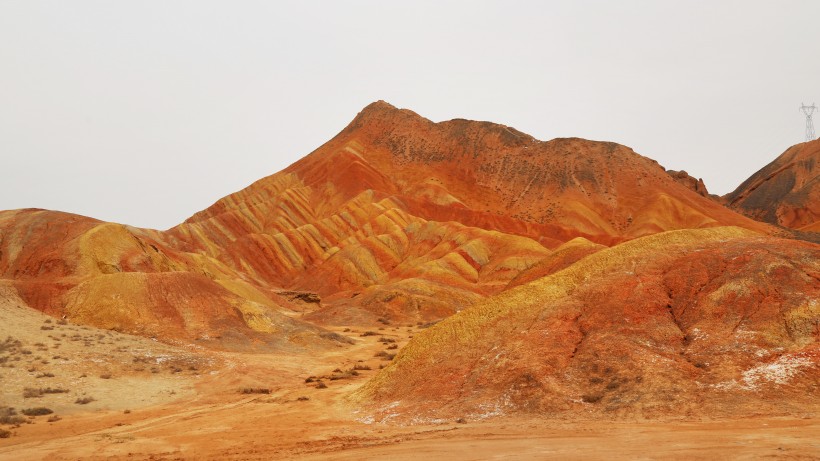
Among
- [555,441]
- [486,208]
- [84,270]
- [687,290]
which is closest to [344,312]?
[84,270]

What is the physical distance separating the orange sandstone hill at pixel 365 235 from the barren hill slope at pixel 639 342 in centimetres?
1326

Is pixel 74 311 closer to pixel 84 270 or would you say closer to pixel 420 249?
pixel 84 270

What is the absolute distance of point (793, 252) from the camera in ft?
65.8

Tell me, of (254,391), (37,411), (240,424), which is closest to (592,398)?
(240,424)

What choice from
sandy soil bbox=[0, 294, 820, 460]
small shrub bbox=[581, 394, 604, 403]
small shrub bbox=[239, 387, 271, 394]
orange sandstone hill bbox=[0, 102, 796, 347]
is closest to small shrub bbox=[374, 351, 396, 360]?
sandy soil bbox=[0, 294, 820, 460]

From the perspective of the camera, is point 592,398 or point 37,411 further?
point 37,411

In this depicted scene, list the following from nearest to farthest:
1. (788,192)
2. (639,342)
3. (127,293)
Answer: (639,342) < (127,293) < (788,192)

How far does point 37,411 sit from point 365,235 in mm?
70448

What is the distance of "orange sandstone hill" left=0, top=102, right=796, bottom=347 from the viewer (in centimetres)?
3772

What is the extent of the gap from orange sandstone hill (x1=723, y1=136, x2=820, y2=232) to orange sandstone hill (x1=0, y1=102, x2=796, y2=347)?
54.6 feet

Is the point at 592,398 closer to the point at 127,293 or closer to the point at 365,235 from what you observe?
the point at 127,293

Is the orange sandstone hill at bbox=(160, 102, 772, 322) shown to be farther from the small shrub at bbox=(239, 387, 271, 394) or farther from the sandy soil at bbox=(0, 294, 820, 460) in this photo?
the small shrub at bbox=(239, 387, 271, 394)

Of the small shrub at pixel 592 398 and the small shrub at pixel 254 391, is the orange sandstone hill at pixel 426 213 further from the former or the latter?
the small shrub at pixel 592 398

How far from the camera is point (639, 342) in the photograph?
18.3 metres
